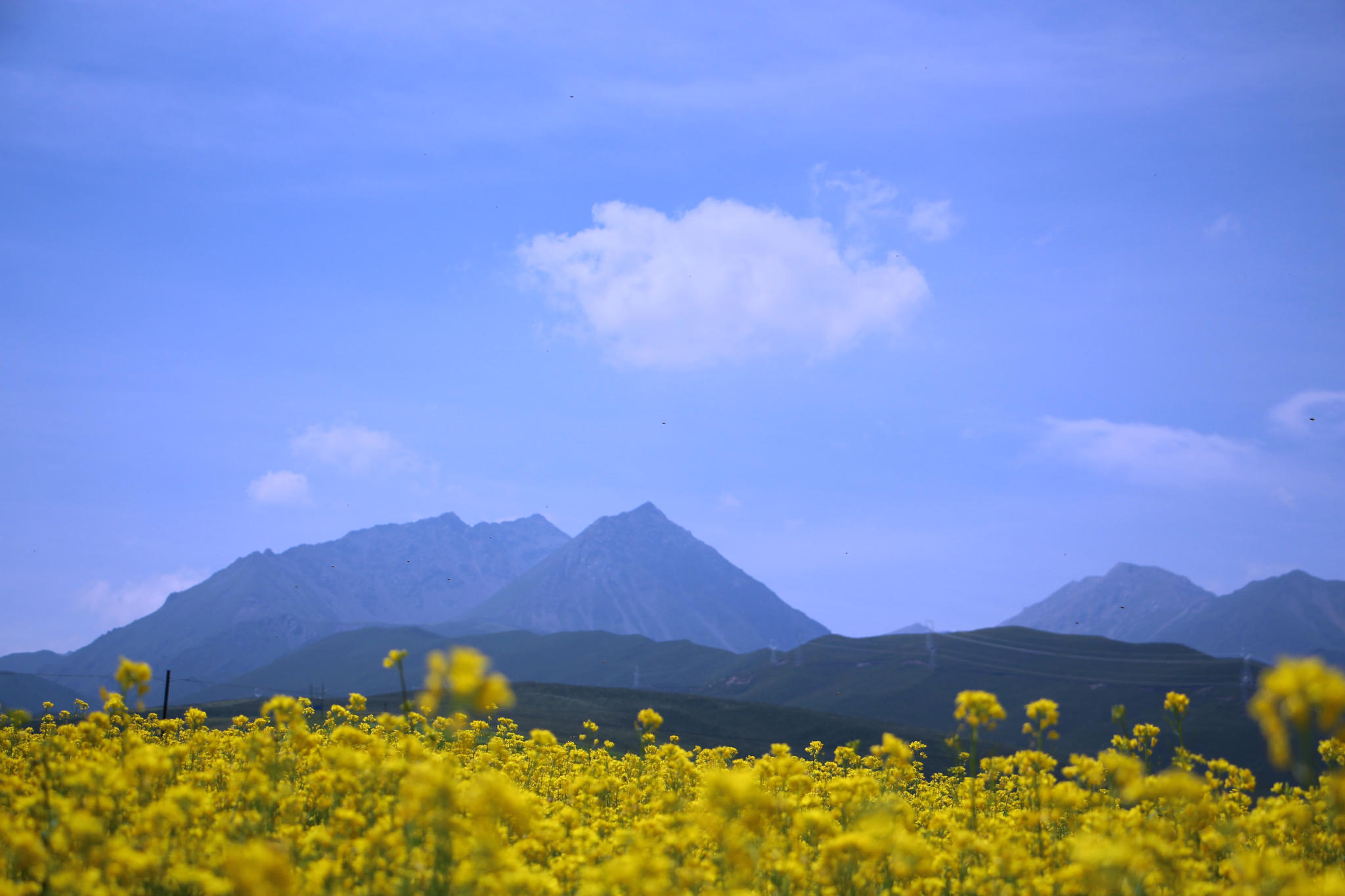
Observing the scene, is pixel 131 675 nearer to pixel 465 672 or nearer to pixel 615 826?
pixel 465 672

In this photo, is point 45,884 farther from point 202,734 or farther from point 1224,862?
point 1224,862

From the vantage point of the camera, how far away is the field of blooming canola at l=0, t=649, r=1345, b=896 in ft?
17.1

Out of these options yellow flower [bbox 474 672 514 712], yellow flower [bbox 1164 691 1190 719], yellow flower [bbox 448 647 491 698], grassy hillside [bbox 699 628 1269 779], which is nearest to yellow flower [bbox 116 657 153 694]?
yellow flower [bbox 448 647 491 698]

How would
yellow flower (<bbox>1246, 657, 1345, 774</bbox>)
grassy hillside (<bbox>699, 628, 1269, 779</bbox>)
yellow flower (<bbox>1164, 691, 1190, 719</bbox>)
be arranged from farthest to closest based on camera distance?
grassy hillside (<bbox>699, 628, 1269, 779</bbox>)
yellow flower (<bbox>1164, 691, 1190, 719</bbox>)
yellow flower (<bbox>1246, 657, 1345, 774</bbox>)

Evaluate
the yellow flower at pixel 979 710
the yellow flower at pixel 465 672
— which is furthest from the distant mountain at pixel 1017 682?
the yellow flower at pixel 465 672

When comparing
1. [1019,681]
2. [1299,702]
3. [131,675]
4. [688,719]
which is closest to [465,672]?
[131,675]

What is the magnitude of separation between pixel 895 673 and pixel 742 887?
146515mm

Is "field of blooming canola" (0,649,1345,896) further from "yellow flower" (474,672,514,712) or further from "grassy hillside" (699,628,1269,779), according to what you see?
"grassy hillside" (699,628,1269,779)

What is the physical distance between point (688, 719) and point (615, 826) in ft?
269

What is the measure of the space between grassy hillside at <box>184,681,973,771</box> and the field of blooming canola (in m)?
54.0

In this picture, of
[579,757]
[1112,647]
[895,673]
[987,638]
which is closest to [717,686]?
[895,673]

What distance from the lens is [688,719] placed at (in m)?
87.1

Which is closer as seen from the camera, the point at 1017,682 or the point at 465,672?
the point at 465,672

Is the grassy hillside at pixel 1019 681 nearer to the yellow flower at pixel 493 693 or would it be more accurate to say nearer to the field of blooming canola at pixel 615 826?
the field of blooming canola at pixel 615 826
